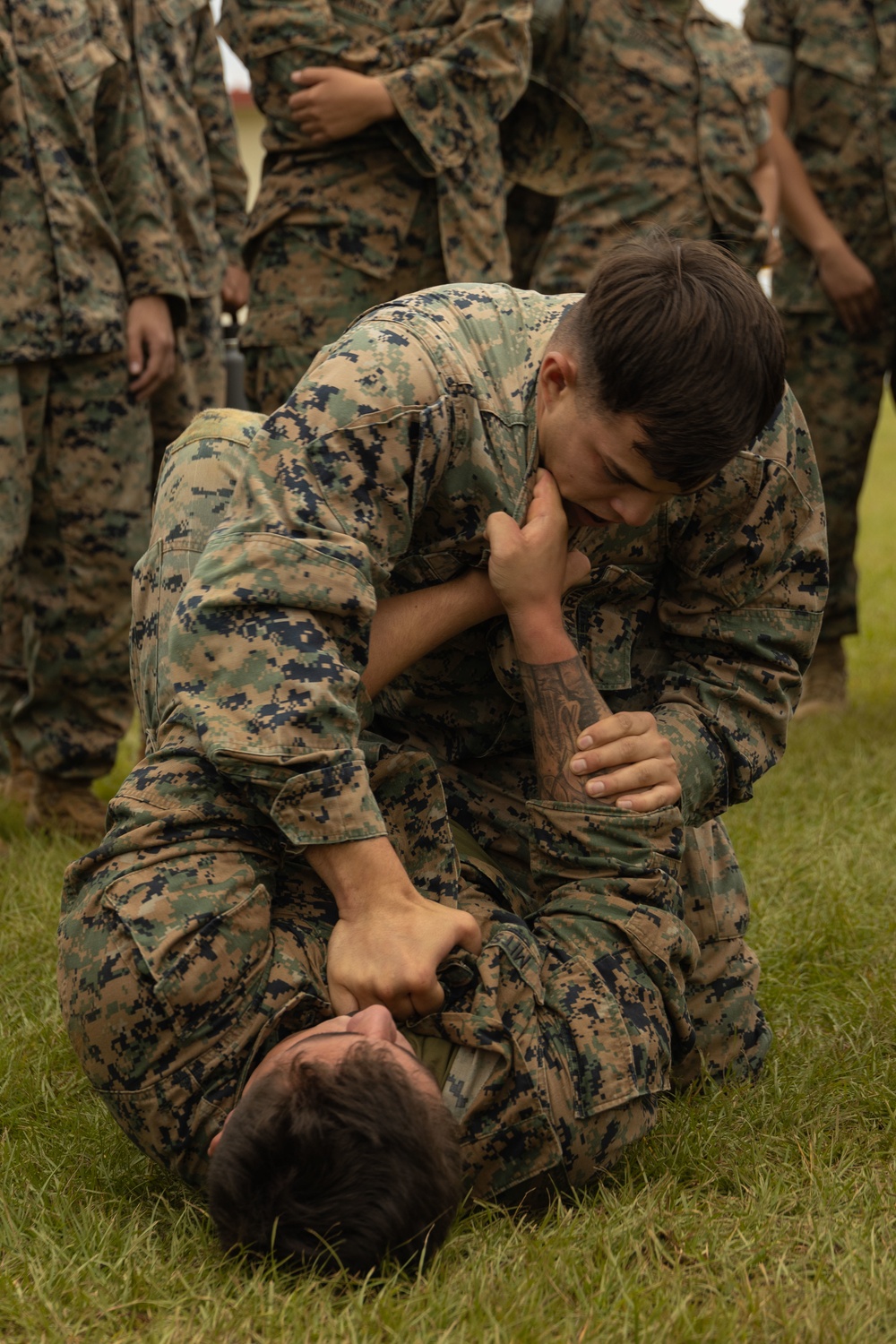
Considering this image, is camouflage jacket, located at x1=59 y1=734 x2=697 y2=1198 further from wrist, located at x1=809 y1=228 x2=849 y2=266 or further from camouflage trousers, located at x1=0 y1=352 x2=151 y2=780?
wrist, located at x1=809 y1=228 x2=849 y2=266

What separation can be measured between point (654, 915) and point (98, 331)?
246cm

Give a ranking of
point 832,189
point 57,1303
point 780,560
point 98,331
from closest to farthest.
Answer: point 57,1303 → point 780,560 → point 98,331 → point 832,189

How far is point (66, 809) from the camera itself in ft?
14.4

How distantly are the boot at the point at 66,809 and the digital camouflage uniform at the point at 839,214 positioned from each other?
272 centimetres

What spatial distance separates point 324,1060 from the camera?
2059 millimetres

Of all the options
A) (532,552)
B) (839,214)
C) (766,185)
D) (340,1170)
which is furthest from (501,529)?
(839,214)

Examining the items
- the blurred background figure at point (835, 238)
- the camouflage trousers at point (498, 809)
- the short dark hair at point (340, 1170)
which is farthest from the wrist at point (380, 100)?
the short dark hair at point (340, 1170)

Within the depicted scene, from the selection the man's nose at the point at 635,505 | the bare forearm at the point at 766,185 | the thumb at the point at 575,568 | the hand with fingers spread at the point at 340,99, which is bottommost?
the thumb at the point at 575,568

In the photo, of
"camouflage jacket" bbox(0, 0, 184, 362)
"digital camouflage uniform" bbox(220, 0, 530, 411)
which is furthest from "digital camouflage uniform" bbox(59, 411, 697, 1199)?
"digital camouflage uniform" bbox(220, 0, 530, 411)

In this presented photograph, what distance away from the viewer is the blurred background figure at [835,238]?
17.9ft

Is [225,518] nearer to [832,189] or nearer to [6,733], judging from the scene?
[6,733]

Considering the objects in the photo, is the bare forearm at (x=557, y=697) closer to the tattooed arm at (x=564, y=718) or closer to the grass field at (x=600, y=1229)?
the tattooed arm at (x=564, y=718)

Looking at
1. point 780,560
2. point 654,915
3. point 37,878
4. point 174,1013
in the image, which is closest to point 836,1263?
point 654,915

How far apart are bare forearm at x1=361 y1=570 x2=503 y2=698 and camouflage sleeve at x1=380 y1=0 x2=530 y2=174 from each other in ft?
6.31
